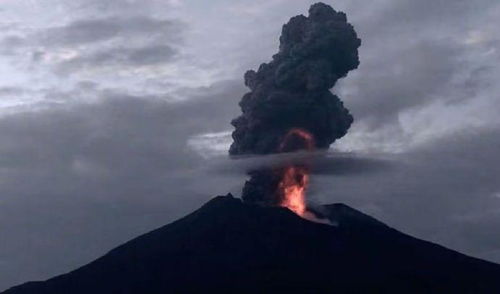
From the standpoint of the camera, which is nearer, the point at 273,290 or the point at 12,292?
the point at 273,290

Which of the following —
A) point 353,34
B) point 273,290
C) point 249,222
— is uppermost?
point 353,34

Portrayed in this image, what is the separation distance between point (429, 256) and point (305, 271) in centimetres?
1399

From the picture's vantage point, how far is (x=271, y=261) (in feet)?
303

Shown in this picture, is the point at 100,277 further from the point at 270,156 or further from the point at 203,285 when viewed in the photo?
the point at 270,156

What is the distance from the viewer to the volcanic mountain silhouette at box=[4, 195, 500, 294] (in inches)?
3398

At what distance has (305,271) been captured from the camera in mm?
89438

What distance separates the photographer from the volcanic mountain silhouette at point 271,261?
86.3m

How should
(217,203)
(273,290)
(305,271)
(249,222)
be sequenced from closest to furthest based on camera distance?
1. (273,290)
2. (305,271)
3. (249,222)
4. (217,203)

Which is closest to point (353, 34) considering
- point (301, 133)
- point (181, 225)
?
point (301, 133)

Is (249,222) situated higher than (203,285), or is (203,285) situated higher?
(249,222)

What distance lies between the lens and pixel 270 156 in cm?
8456

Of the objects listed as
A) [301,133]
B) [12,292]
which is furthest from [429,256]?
[12,292]

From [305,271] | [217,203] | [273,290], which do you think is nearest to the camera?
[273,290]

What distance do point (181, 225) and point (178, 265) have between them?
11036 mm
